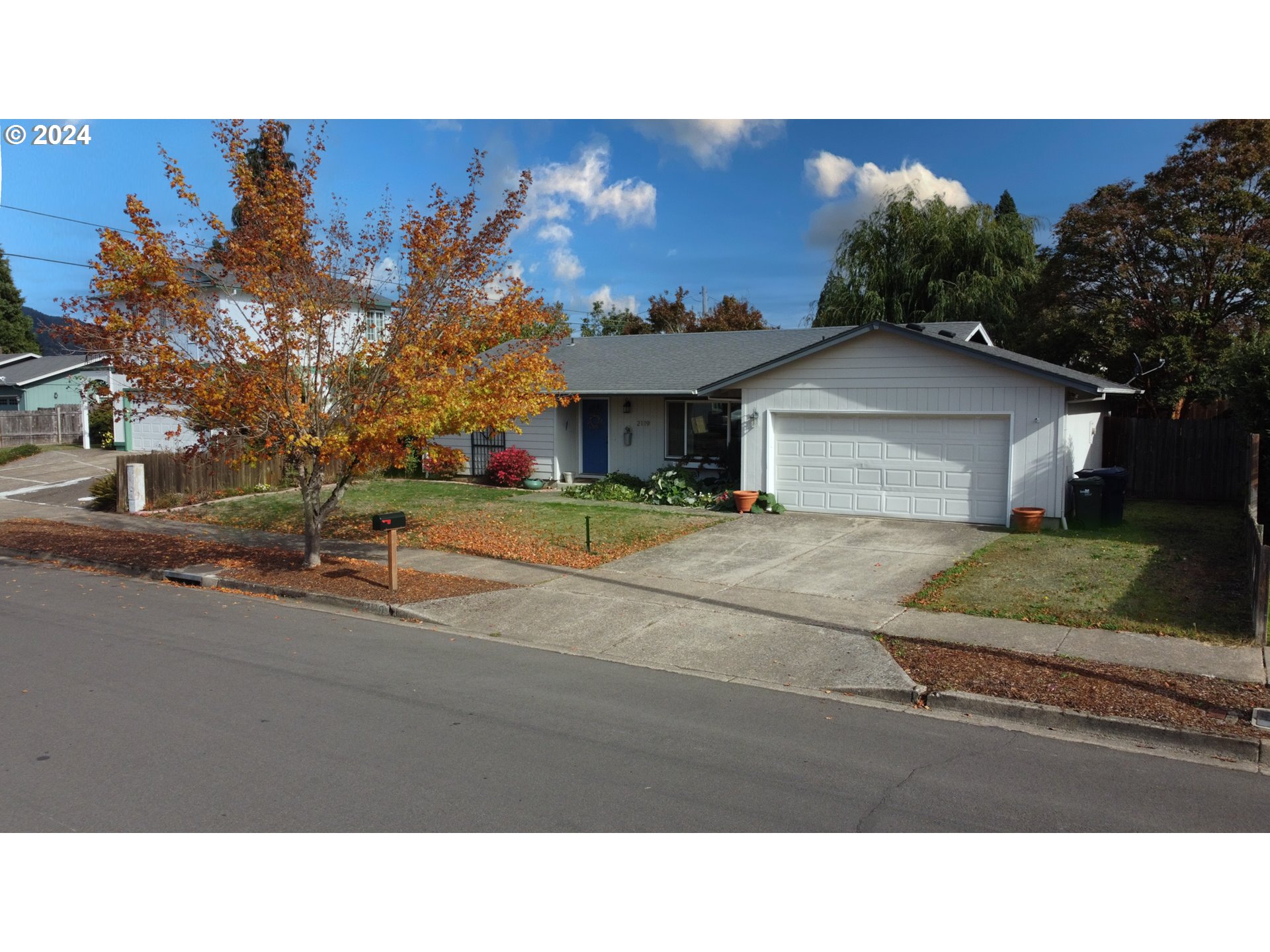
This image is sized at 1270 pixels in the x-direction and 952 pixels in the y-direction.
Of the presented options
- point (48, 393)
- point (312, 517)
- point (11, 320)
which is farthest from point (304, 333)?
point (11, 320)

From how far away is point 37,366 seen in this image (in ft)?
136

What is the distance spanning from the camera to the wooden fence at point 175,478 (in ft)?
63.8

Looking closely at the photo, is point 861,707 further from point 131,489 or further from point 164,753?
point 131,489

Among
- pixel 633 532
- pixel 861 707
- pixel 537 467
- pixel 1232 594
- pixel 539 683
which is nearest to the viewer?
pixel 861 707

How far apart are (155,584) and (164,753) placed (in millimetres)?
7472

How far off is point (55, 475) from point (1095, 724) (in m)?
28.7

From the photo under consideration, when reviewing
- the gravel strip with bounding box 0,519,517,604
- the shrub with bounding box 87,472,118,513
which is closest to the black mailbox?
the gravel strip with bounding box 0,519,517,604

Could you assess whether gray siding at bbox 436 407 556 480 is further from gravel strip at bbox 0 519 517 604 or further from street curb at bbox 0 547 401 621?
street curb at bbox 0 547 401 621

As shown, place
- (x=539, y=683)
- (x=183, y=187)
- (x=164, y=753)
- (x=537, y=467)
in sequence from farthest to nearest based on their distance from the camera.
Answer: (x=537, y=467), (x=183, y=187), (x=539, y=683), (x=164, y=753)

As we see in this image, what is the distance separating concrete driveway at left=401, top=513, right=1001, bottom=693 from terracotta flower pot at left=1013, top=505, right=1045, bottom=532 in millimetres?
467

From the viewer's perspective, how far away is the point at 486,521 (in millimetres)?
16891

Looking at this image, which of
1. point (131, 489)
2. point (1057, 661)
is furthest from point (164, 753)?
point (131, 489)

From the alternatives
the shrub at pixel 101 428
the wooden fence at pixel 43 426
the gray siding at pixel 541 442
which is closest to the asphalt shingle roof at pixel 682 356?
the gray siding at pixel 541 442

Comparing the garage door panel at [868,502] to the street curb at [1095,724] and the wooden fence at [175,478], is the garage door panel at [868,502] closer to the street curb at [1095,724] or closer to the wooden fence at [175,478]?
the street curb at [1095,724]
